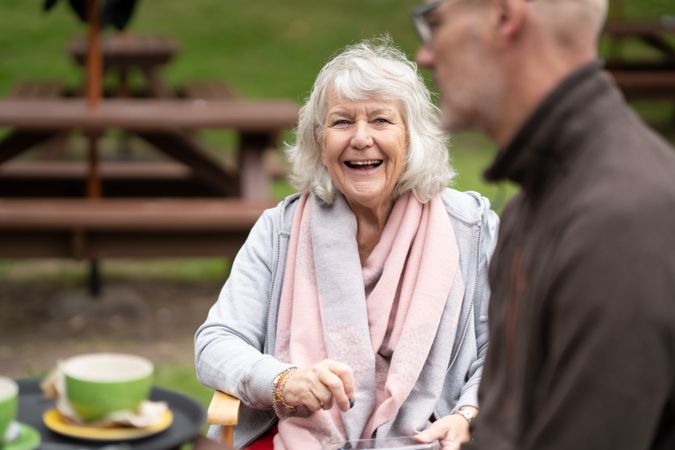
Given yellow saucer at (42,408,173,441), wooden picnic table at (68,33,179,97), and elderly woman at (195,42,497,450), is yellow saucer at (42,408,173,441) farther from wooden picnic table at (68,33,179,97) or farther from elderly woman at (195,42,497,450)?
wooden picnic table at (68,33,179,97)

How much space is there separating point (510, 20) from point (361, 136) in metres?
1.43

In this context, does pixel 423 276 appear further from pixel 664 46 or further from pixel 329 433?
pixel 664 46

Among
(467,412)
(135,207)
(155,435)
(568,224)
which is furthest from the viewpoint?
(135,207)

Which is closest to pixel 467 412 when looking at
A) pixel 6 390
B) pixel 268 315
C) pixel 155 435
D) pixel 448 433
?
pixel 448 433

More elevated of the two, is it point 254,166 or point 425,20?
point 425,20

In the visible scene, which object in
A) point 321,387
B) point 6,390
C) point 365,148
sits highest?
point 365,148

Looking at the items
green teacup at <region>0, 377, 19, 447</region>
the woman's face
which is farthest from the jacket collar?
the woman's face

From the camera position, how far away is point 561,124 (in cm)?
164

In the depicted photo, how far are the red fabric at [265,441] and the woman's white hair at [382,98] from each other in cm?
65

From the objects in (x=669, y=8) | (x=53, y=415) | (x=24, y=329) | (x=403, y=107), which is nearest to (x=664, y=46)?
(x=669, y=8)

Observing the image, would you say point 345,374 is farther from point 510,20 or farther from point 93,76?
point 93,76

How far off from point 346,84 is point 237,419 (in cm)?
95

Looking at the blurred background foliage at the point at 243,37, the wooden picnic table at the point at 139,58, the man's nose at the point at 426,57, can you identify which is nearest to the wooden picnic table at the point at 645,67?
the blurred background foliage at the point at 243,37

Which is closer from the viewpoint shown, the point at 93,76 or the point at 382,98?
the point at 382,98
